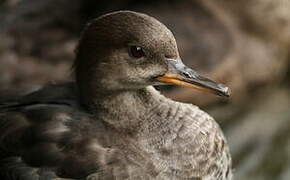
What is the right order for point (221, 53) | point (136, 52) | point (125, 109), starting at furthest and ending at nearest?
1. point (221, 53)
2. point (125, 109)
3. point (136, 52)

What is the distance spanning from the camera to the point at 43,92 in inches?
139

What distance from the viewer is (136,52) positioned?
3182 millimetres

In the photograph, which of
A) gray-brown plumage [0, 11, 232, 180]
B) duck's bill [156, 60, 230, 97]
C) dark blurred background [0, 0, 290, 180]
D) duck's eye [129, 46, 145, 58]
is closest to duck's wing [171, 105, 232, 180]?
Answer: gray-brown plumage [0, 11, 232, 180]

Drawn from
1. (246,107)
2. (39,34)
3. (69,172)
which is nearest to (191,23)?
(246,107)

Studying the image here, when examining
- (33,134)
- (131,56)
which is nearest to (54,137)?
(33,134)

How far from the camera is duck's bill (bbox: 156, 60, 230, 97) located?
3182 mm

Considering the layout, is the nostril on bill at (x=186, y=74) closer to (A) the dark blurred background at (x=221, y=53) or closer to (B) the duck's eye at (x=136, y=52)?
(B) the duck's eye at (x=136, y=52)

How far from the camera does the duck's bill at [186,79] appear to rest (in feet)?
10.4

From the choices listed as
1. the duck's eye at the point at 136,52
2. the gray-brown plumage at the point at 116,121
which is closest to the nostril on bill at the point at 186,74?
the gray-brown plumage at the point at 116,121

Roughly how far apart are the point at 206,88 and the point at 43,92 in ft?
2.57

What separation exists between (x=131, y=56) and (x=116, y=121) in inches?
12.1

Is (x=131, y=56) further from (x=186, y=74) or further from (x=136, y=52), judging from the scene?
(x=186, y=74)

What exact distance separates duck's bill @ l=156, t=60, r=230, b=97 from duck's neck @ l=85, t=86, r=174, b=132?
186 mm

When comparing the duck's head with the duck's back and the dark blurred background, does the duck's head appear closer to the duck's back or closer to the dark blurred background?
the duck's back
